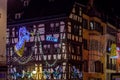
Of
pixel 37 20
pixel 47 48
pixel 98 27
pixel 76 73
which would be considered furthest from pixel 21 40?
pixel 98 27

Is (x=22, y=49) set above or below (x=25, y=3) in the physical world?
below

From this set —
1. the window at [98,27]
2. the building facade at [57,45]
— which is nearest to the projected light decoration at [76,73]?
the building facade at [57,45]

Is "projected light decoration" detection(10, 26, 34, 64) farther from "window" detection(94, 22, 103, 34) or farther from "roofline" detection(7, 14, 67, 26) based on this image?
"window" detection(94, 22, 103, 34)

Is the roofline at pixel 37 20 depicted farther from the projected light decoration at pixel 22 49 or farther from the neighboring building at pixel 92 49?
the neighboring building at pixel 92 49

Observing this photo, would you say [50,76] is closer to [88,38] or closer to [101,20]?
[88,38]

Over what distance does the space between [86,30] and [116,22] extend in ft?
33.7

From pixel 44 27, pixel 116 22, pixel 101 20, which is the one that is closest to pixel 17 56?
pixel 44 27

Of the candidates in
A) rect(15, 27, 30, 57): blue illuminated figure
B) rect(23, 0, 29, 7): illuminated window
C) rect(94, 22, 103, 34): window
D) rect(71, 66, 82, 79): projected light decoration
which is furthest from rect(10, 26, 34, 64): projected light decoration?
rect(94, 22, 103, 34): window

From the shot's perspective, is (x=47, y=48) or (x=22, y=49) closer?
(x=47, y=48)

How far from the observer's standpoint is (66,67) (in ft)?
130

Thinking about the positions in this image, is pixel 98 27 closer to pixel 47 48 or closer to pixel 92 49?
pixel 92 49

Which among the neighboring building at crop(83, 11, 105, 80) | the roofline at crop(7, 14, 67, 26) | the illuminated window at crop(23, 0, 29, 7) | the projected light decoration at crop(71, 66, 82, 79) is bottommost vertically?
the projected light decoration at crop(71, 66, 82, 79)

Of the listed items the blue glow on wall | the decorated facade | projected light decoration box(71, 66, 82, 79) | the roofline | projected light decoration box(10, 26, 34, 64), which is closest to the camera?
the decorated facade

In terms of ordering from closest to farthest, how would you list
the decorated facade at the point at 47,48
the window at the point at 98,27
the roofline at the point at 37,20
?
the decorated facade at the point at 47,48 → the roofline at the point at 37,20 → the window at the point at 98,27
